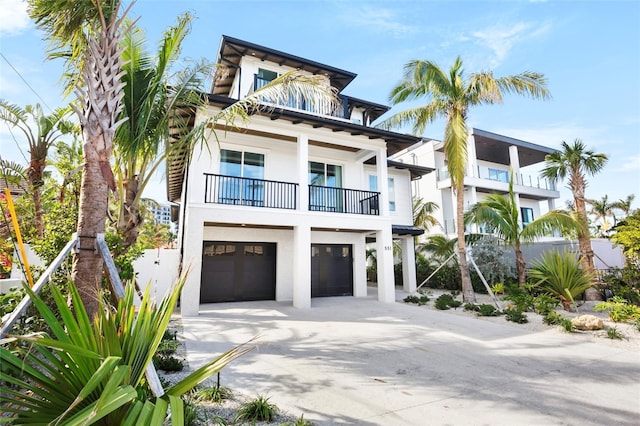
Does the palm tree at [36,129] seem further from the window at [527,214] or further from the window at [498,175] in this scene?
the window at [527,214]

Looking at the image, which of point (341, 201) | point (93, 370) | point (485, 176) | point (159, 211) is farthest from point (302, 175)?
point (159, 211)

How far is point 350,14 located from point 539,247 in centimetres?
1435

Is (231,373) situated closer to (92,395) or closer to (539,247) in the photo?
(92,395)

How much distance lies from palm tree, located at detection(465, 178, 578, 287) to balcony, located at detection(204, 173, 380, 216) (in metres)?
4.59

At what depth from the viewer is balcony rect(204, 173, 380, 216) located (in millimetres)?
10633

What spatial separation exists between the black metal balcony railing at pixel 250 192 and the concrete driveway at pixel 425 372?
14.4ft

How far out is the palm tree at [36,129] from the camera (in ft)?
30.6

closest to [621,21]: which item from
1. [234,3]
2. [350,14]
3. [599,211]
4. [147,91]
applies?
[350,14]

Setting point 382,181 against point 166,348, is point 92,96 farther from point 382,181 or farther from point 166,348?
point 382,181

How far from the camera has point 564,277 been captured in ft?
30.0

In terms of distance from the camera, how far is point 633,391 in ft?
13.3

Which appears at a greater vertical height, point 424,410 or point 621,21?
point 621,21

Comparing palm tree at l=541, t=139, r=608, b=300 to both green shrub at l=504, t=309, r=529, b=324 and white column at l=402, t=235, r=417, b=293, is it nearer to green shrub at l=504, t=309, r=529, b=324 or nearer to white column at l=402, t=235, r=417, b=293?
green shrub at l=504, t=309, r=529, b=324

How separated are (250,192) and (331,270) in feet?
17.0
